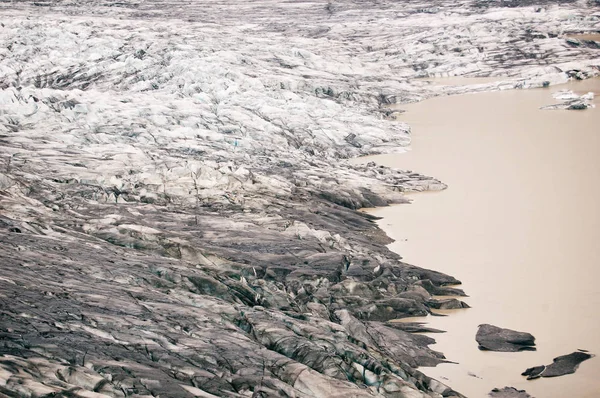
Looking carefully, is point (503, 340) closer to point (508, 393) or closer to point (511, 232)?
point (508, 393)

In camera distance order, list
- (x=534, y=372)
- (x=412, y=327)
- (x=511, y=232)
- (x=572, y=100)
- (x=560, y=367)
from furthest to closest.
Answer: (x=572, y=100), (x=511, y=232), (x=412, y=327), (x=560, y=367), (x=534, y=372)

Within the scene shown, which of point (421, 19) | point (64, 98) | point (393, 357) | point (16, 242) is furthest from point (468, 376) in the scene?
point (421, 19)

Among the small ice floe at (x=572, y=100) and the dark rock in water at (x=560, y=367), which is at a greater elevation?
the small ice floe at (x=572, y=100)

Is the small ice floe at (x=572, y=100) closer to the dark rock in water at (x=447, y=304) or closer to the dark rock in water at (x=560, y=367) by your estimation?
the dark rock in water at (x=447, y=304)

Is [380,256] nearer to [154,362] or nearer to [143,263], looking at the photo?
[143,263]

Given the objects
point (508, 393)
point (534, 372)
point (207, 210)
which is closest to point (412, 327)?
point (534, 372)

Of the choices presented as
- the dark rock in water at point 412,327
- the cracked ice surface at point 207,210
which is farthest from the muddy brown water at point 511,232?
the cracked ice surface at point 207,210
